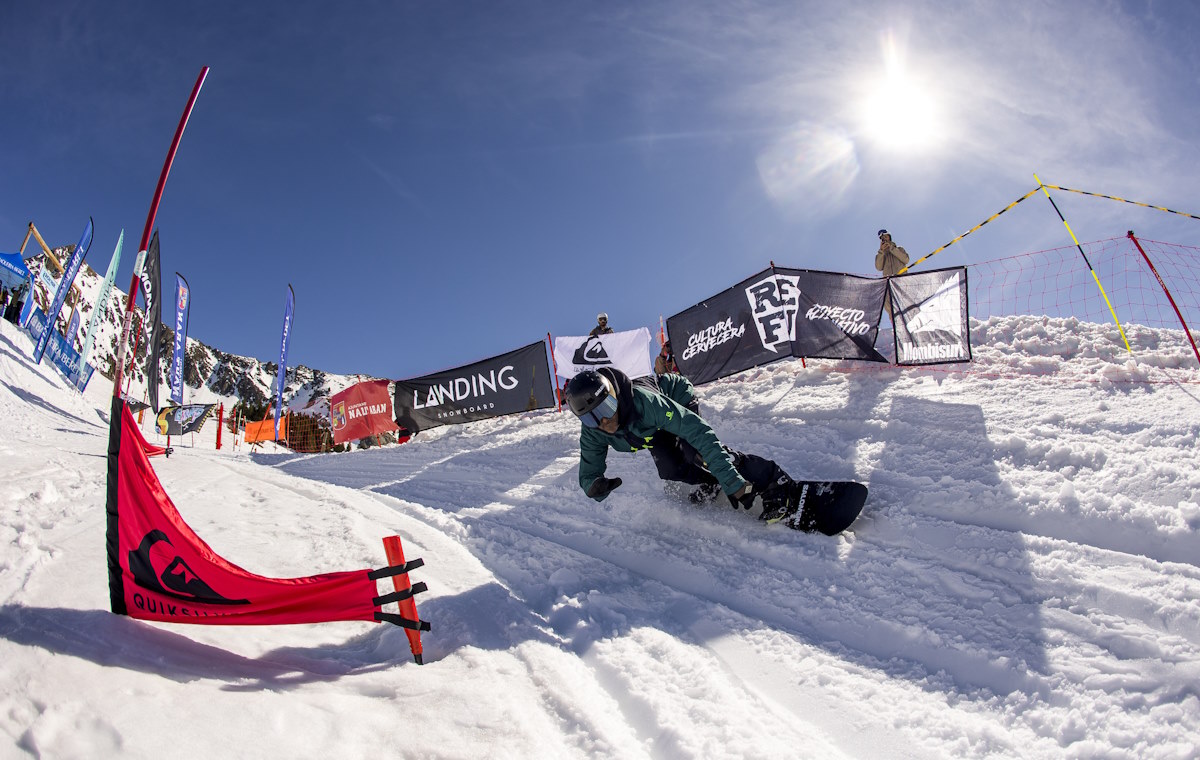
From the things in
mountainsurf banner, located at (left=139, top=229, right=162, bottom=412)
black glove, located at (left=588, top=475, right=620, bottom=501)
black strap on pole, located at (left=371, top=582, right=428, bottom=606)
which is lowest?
black strap on pole, located at (left=371, top=582, right=428, bottom=606)

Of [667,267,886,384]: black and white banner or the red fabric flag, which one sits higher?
[667,267,886,384]: black and white banner

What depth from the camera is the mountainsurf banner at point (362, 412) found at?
1294 centimetres

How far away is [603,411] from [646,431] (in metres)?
0.43

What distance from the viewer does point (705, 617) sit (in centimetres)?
319

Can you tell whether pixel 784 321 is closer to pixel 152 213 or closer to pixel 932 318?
pixel 932 318

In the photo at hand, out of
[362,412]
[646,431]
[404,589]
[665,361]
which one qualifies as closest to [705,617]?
[646,431]

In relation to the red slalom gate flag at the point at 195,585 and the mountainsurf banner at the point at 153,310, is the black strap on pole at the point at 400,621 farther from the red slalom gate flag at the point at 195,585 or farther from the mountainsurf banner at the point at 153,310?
the mountainsurf banner at the point at 153,310

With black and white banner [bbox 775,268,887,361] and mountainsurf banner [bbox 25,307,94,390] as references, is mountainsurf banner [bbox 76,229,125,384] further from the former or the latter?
black and white banner [bbox 775,268,887,361]

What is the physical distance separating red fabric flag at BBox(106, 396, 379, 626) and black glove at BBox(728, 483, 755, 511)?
237 cm

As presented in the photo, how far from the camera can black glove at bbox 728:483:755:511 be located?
3898 mm

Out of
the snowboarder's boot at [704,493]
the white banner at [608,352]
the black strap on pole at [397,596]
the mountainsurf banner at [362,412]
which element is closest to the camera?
the black strap on pole at [397,596]

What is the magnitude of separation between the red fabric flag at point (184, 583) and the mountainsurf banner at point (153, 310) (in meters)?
4.98

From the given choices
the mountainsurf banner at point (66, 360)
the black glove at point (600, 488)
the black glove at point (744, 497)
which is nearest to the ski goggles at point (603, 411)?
the black glove at point (600, 488)

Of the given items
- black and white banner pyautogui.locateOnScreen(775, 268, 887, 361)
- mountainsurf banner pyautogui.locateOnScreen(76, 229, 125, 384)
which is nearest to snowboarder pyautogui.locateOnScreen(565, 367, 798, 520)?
black and white banner pyautogui.locateOnScreen(775, 268, 887, 361)
